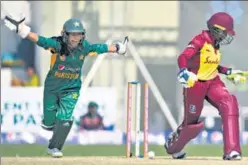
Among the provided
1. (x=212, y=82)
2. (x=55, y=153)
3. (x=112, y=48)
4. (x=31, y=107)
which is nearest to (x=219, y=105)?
(x=212, y=82)

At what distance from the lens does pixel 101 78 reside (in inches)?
746

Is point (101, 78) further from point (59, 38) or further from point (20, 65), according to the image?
point (59, 38)

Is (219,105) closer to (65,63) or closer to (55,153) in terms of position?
(65,63)

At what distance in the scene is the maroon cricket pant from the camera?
473 inches

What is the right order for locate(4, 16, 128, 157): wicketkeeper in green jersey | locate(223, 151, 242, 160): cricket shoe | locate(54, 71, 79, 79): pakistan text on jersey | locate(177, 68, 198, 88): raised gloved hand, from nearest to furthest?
locate(177, 68, 198, 88): raised gloved hand → locate(223, 151, 242, 160): cricket shoe → locate(4, 16, 128, 157): wicketkeeper in green jersey → locate(54, 71, 79, 79): pakistan text on jersey

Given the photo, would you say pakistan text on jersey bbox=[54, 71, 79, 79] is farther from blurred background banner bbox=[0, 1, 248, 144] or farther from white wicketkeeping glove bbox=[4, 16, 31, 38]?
blurred background banner bbox=[0, 1, 248, 144]

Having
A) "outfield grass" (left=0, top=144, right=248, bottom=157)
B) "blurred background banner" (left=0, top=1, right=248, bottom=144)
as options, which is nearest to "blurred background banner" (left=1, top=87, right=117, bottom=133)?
"blurred background banner" (left=0, top=1, right=248, bottom=144)

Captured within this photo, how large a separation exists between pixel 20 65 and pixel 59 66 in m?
9.17

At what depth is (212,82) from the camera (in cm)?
1224

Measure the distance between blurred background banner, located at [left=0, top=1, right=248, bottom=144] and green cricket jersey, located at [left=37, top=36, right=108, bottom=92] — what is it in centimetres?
541

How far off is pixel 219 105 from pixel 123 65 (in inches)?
276

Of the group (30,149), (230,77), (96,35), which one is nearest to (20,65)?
(96,35)

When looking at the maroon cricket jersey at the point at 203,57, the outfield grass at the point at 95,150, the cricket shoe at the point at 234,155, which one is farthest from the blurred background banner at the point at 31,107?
the cricket shoe at the point at 234,155

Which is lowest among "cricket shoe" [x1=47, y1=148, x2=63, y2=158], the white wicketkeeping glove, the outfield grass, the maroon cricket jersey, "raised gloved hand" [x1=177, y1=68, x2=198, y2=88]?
the outfield grass
